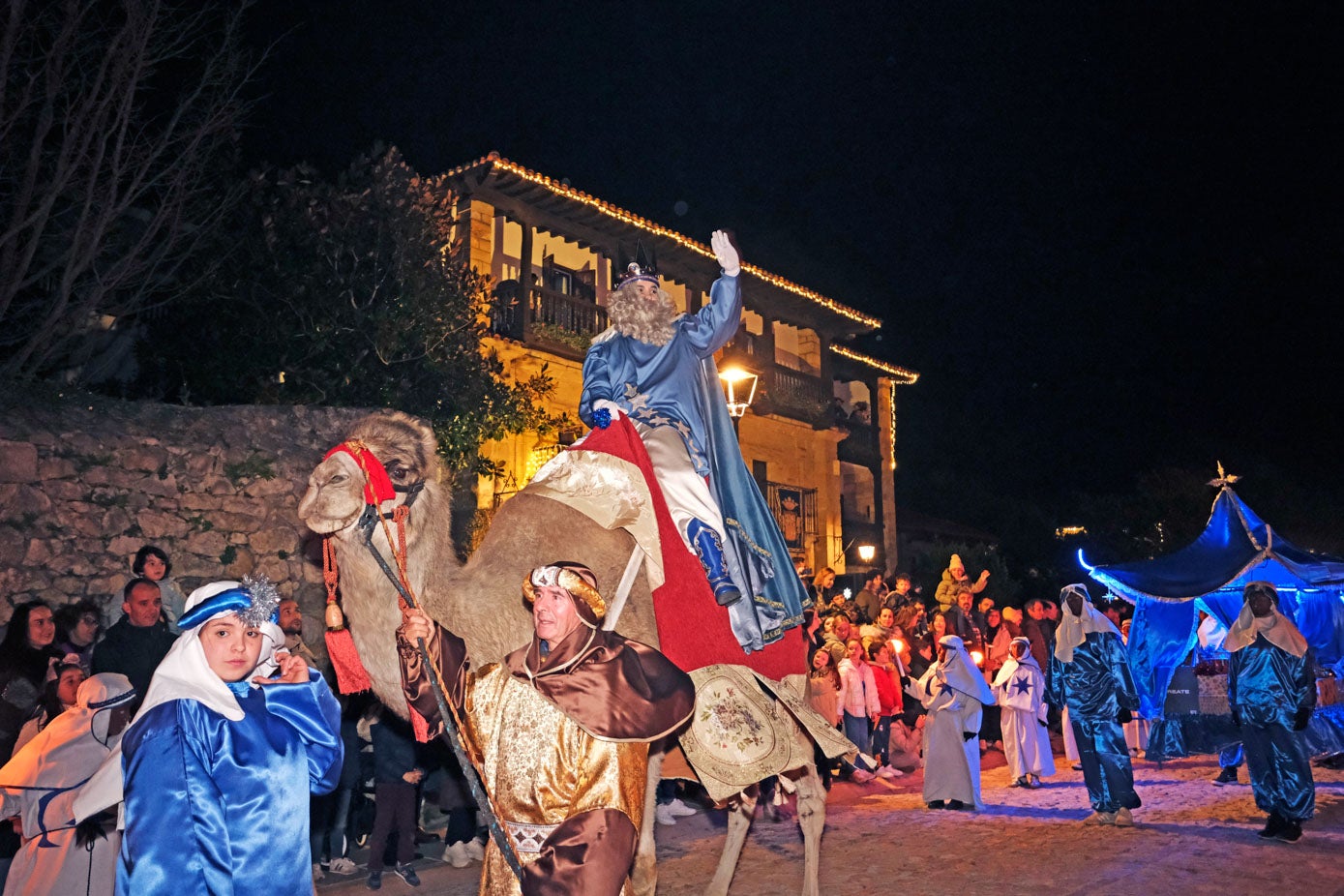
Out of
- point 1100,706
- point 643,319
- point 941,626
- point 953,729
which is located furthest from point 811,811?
point 941,626

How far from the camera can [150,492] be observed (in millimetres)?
10125

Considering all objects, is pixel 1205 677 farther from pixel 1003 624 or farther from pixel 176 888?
pixel 176 888

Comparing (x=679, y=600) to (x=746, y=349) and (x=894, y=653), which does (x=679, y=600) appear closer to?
(x=894, y=653)

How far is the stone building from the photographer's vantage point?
19109 mm

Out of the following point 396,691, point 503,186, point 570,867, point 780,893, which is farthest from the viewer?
point 503,186

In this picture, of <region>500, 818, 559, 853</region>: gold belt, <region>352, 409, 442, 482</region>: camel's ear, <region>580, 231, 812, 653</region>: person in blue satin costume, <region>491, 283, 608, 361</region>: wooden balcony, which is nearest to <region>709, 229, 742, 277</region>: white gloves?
<region>580, 231, 812, 653</region>: person in blue satin costume

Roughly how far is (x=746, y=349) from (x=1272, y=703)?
1843cm

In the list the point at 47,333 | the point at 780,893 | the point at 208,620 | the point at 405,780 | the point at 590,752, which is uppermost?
the point at 47,333

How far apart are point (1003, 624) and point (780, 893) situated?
8.47 m

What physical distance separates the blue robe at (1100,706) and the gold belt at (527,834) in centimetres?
695

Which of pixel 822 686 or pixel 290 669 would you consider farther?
pixel 822 686

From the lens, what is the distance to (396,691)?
4312 millimetres

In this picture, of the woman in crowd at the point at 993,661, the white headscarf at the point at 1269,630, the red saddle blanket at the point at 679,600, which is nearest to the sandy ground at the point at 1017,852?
the white headscarf at the point at 1269,630

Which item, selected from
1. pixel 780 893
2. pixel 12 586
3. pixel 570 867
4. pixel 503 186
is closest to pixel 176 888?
pixel 570 867
